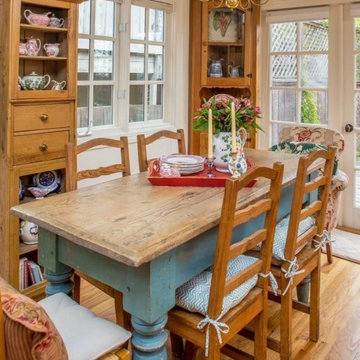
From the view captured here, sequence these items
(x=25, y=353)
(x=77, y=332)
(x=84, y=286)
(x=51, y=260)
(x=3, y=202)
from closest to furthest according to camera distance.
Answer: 1. (x=25, y=353)
2. (x=77, y=332)
3. (x=51, y=260)
4. (x=3, y=202)
5. (x=84, y=286)

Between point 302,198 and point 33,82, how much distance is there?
1731mm

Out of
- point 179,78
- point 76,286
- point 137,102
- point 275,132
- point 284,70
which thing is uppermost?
point 284,70

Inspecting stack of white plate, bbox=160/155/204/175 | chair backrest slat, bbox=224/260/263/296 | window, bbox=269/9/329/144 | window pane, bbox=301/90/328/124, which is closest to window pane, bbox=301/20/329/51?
window, bbox=269/9/329/144

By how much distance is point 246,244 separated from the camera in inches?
60.9

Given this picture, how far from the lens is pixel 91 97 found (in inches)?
132

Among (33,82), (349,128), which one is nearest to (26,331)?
(33,82)

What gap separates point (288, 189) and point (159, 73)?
2180mm

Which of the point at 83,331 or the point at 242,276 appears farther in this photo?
the point at 242,276

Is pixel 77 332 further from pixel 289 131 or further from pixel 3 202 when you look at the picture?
pixel 289 131

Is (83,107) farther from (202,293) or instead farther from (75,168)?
(202,293)

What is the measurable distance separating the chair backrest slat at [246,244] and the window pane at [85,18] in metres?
2.31

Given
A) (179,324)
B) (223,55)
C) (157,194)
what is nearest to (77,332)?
(179,324)

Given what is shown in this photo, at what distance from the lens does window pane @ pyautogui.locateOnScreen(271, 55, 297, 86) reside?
4.13 meters

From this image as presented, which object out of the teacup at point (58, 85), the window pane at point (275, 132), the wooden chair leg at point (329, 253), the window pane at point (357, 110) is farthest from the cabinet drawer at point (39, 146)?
the window pane at point (357, 110)
